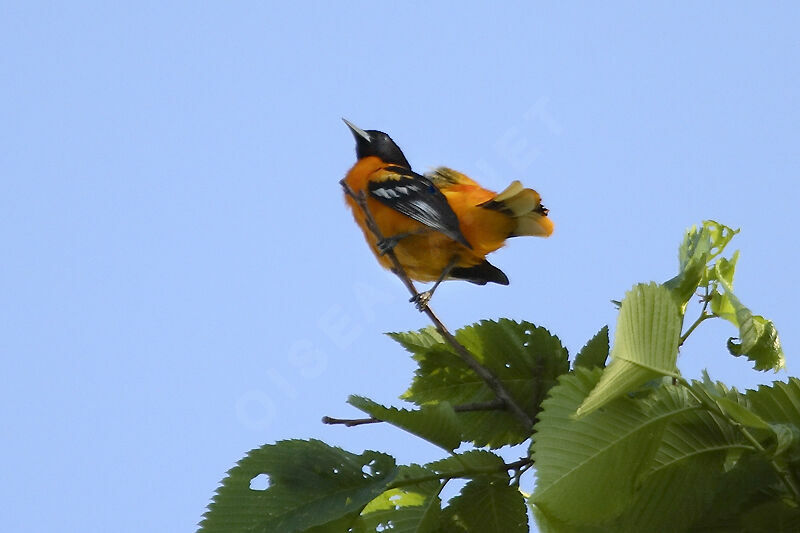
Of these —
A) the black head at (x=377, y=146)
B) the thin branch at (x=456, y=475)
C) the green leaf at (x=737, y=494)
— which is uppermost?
the black head at (x=377, y=146)

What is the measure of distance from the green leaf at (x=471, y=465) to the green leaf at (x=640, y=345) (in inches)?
22.7

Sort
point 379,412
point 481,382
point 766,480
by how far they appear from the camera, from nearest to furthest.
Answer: point 766,480 → point 379,412 → point 481,382

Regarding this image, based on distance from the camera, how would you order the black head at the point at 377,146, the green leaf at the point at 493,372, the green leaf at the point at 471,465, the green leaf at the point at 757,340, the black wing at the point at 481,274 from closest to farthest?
the green leaf at the point at 471,465 < the green leaf at the point at 757,340 < the green leaf at the point at 493,372 < the black wing at the point at 481,274 < the black head at the point at 377,146

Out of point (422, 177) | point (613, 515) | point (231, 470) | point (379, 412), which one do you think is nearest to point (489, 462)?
point (379, 412)

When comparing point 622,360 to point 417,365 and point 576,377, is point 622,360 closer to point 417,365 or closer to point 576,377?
point 576,377

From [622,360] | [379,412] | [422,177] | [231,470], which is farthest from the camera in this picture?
[422,177]

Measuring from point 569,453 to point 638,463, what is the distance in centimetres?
17

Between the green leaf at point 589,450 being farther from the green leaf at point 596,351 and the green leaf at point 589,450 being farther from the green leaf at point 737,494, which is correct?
the green leaf at point 596,351

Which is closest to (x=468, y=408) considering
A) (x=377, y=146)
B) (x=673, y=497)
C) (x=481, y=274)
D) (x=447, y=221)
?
(x=673, y=497)

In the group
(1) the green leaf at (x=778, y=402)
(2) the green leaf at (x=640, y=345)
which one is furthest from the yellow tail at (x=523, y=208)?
(2) the green leaf at (x=640, y=345)

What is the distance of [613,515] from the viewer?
1.77m

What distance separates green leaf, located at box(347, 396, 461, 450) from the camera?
2053mm

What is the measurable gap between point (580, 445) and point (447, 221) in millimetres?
4044

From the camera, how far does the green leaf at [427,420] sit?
6.73 ft
